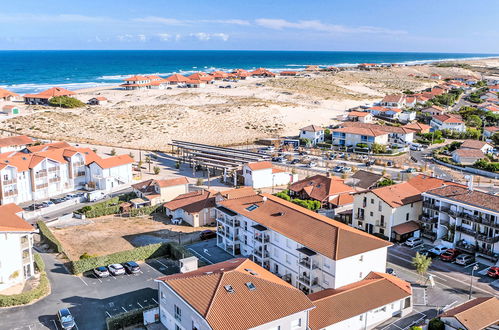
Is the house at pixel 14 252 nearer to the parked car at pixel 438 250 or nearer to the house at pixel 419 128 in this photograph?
the parked car at pixel 438 250

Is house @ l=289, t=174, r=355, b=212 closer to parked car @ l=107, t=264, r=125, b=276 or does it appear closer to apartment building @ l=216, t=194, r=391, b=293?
apartment building @ l=216, t=194, r=391, b=293

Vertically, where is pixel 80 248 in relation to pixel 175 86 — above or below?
below

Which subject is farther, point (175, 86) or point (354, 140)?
point (175, 86)

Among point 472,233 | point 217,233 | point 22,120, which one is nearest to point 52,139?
point 22,120

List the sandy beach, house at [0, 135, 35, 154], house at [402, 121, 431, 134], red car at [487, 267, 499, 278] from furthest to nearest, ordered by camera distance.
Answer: house at [402, 121, 431, 134]
the sandy beach
house at [0, 135, 35, 154]
red car at [487, 267, 499, 278]

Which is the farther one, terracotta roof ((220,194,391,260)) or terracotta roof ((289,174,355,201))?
terracotta roof ((289,174,355,201))

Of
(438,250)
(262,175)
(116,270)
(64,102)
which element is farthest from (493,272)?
(64,102)

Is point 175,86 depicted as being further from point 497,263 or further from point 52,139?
point 497,263

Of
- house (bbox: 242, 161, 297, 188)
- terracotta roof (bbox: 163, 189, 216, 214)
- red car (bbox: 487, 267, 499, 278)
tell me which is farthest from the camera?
house (bbox: 242, 161, 297, 188)

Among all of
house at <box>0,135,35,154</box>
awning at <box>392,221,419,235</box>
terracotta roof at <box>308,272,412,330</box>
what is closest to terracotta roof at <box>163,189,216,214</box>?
awning at <box>392,221,419,235</box>
